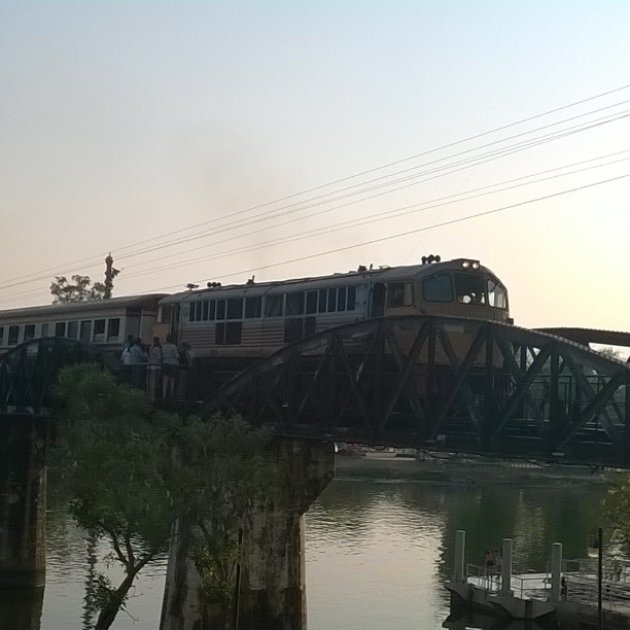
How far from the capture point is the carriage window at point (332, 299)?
36.0 meters

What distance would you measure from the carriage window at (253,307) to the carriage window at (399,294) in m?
7.04

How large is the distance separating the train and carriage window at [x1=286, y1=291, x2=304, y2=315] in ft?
→ 0.11

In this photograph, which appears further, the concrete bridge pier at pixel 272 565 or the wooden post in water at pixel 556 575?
the wooden post in water at pixel 556 575

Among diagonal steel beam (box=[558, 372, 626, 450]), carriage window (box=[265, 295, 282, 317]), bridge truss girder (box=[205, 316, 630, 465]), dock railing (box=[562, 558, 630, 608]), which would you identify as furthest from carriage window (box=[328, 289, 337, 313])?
dock railing (box=[562, 558, 630, 608])

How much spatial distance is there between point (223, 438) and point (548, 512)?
222 ft

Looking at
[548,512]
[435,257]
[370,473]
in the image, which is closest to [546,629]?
[435,257]

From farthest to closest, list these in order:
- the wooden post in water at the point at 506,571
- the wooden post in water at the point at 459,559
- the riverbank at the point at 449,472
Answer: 1. the riverbank at the point at 449,472
2. the wooden post in water at the point at 459,559
3. the wooden post in water at the point at 506,571

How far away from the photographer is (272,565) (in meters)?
34.6

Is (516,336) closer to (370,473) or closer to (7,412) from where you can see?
(7,412)

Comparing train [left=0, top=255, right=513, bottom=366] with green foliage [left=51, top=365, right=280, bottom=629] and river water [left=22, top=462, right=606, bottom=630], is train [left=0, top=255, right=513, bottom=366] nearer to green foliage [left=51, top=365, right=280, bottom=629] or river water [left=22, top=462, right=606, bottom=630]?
green foliage [left=51, top=365, right=280, bottom=629]

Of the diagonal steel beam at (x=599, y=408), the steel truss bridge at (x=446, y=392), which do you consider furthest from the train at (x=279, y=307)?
the diagonal steel beam at (x=599, y=408)

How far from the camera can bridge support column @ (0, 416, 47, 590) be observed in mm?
52406

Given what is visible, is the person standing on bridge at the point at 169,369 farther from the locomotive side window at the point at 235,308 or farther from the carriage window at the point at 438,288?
the carriage window at the point at 438,288

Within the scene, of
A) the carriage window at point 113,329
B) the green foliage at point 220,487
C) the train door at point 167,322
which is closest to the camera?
the green foliage at point 220,487
